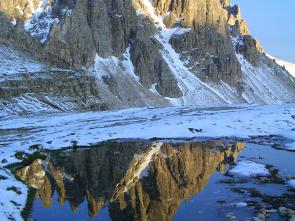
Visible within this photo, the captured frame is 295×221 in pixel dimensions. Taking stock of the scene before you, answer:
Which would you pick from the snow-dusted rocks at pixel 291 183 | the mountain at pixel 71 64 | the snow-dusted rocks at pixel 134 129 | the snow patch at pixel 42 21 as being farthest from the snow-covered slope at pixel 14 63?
the snow-dusted rocks at pixel 291 183

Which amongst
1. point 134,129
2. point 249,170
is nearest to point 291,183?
point 249,170

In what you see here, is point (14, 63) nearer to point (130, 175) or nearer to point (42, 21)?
point (42, 21)

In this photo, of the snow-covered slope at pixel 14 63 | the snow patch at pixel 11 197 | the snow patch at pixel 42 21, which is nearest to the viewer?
the snow patch at pixel 11 197

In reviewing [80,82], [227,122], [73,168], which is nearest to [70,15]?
[80,82]

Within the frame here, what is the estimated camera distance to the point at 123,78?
586 ft

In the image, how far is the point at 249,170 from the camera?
1252 inches

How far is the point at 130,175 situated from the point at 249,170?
811cm

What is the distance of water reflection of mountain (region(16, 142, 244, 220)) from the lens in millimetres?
23719

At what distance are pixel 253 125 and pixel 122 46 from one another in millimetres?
147541

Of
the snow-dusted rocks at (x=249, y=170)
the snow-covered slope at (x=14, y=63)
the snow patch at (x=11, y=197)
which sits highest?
the snow-covered slope at (x=14, y=63)

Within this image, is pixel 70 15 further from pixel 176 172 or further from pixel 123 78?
pixel 176 172

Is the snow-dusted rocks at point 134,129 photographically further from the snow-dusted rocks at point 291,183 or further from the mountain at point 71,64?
the mountain at point 71,64

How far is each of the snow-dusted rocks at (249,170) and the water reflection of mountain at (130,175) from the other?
124 cm

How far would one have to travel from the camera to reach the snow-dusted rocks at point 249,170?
30.8 metres
